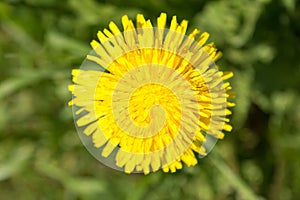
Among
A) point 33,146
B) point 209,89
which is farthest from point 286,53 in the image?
point 33,146

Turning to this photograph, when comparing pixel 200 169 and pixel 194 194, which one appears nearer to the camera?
pixel 200 169

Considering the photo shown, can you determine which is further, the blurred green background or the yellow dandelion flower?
the blurred green background

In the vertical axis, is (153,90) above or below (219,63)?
above

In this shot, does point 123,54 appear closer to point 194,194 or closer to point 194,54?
point 194,54

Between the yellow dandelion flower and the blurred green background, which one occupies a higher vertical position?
the yellow dandelion flower
